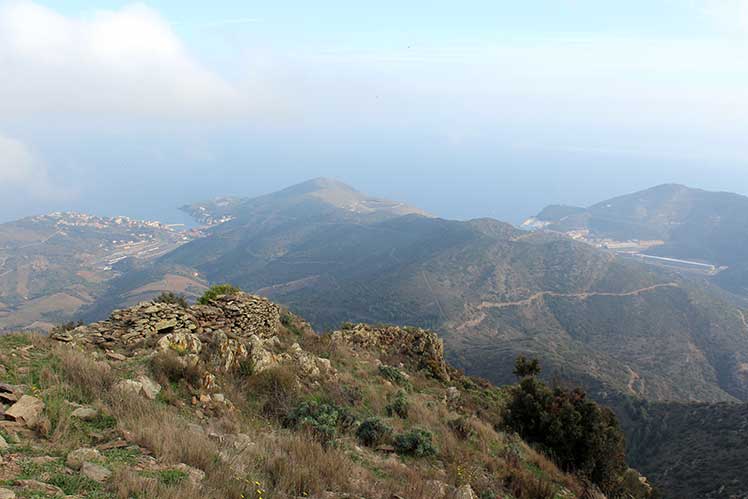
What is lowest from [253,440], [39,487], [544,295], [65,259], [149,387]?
[544,295]

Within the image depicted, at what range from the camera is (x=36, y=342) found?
720 centimetres

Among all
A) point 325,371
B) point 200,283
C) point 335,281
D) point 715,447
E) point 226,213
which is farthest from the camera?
point 226,213

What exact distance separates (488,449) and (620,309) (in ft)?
236

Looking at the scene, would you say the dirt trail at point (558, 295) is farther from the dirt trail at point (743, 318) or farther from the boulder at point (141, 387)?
the boulder at point (141, 387)

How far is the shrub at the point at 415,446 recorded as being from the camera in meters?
6.85

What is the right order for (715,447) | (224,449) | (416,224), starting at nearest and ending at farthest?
(224,449) → (715,447) → (416,224)

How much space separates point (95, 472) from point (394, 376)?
31.5 feet

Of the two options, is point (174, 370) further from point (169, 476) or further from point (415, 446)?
point (415, 446)

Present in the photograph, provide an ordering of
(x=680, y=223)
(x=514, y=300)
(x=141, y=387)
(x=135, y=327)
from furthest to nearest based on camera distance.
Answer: (x=680, y=223) < (x=514, y=300) < (x=135, y=327) < (x=141, y=387)

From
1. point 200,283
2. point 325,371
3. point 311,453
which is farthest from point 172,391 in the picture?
point 200,283

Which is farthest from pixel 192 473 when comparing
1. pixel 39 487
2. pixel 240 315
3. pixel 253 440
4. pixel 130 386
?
pixel 240 315

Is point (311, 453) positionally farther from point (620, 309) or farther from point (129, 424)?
point (620, 309)

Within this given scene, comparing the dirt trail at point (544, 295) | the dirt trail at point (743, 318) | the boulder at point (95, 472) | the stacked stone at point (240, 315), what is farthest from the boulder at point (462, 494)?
the dirt trail at point (743, 318)

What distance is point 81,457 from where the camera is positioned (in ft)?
12.6
